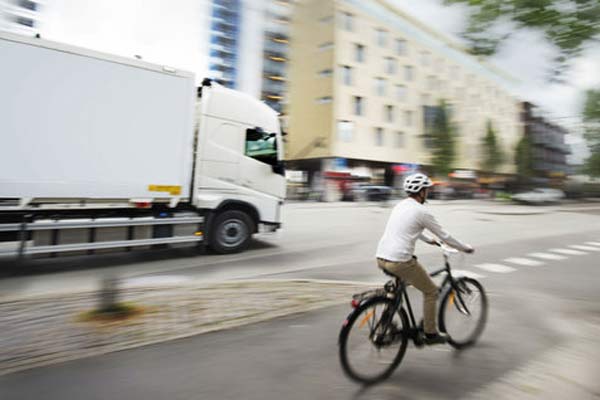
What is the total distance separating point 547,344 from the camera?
12.8ft

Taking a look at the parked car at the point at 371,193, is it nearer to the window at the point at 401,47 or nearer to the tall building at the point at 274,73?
the window at the point at 401,47

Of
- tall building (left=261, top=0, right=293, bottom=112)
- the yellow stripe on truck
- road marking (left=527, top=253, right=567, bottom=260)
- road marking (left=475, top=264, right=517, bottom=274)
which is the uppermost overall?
tall building (left=261, top=0, right=293, bottom=112)

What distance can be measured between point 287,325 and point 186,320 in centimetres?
109

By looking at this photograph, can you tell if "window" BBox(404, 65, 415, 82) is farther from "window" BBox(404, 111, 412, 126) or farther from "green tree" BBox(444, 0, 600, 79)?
"green tree" BBox(444, 0, 600, 79)

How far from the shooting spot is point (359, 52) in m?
35.9

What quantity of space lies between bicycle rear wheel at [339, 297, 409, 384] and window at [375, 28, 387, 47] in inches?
1501

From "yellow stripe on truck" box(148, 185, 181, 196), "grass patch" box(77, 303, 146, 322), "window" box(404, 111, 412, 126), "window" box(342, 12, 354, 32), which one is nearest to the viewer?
"grass patch" box(77, 303, 146, 322)

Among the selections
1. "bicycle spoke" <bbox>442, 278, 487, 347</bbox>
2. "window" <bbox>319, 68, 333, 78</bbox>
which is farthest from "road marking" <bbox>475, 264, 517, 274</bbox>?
"window" <bbox>319, 68, 333, 78</bbox>

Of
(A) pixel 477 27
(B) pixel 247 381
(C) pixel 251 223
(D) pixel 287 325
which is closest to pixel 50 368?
(B) pixel 247 381

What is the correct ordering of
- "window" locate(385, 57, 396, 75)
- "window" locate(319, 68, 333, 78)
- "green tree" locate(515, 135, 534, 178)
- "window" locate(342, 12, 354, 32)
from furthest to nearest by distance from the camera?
"green tree" locate(515, 135, 534, 178)
"window" locate(385, 57, 396, 75)
"window" locate(319, 68, 333, 78)
"window" locate(342, 12, 354, 32)

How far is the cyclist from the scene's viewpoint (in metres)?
3.10

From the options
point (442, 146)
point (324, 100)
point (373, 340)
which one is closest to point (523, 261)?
point (373, 340)

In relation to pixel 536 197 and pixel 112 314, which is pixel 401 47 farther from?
pixel 112 314

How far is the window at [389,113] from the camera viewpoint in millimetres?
38094
